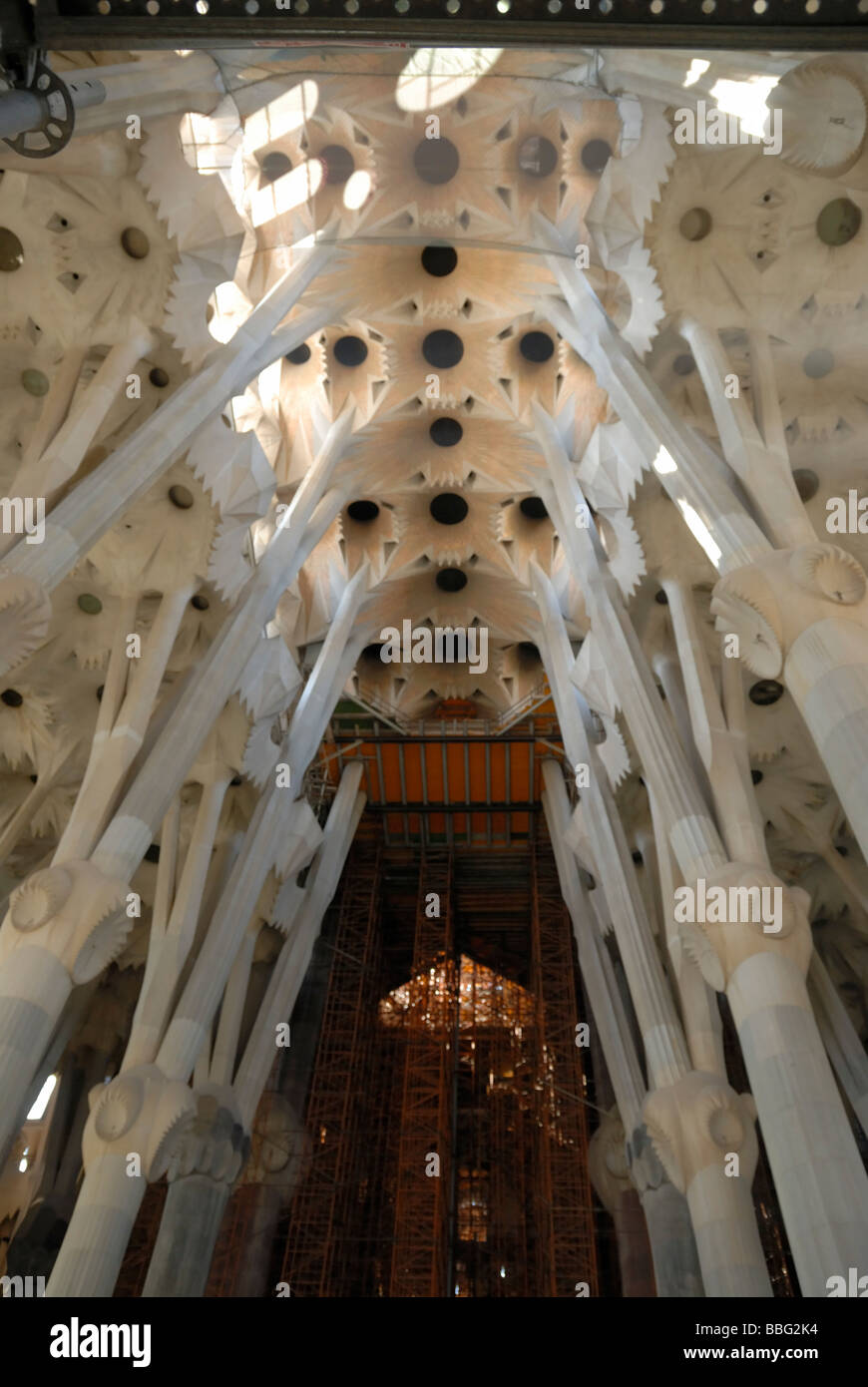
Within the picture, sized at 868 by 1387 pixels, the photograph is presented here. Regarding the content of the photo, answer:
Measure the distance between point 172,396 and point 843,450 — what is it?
7.11 meters

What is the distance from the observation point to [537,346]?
18328 millimetres

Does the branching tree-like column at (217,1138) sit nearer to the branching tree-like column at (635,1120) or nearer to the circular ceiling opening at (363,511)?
the branching tree-like column at (635,1120)

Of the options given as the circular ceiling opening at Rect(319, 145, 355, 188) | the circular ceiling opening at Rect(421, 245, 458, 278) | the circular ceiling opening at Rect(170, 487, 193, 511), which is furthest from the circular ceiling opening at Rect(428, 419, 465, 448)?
the circular ceiling opening at Rect(170, 487, 193, 511)

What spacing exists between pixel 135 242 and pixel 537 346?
31.4 ft

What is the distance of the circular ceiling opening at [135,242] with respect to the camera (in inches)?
404

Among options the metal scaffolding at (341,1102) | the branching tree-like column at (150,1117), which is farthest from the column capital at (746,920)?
the metal scaffolding at (341,1102)

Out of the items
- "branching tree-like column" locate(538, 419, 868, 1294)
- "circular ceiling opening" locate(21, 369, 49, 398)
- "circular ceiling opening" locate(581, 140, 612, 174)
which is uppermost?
"circular ceiling opening" locate(581, 140, 612, 174)

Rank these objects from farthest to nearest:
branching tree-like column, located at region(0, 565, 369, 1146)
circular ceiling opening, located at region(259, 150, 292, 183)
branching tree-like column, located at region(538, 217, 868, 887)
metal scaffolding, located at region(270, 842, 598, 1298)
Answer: metal scaffolding, located at region(270, 842, 598, 1298) → circular ceiling opening, located at region(259, 150, 292, 183) → branching tree-like column, located at region(0, 565, 369, 1146) → branching tree-like column, located at region(538, 217, 868, 887)

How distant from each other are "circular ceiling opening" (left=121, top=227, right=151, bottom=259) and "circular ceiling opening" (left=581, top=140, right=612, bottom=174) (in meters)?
7.56

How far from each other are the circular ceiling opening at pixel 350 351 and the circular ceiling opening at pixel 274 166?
3609 mm

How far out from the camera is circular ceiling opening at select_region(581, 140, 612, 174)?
577 inches

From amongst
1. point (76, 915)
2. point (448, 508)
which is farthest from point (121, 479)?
point (448, 508)

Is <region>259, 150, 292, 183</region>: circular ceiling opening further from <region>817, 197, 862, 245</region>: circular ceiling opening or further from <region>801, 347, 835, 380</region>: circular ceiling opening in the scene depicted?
<region>817, 197, 862, 245</region>: circular ceiling opening
